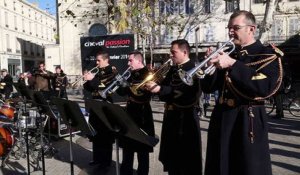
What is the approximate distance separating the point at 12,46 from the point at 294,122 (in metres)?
53.6

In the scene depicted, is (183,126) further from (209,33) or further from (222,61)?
(209,33)

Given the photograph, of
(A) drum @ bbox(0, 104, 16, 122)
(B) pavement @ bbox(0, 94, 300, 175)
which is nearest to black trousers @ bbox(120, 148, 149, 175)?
(B) pavement @ bbox(0, 94, 300, 175)

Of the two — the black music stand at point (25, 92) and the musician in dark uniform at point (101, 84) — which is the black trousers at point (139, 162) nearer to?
the musician in dark uniform at point (101, 84)

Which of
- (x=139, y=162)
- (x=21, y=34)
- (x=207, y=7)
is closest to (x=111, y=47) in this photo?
(x=139, y=162)

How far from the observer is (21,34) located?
6306 cm

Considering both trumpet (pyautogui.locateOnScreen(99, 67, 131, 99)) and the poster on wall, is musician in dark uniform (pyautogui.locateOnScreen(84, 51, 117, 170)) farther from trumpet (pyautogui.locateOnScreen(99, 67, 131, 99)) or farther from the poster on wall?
the poster on wall

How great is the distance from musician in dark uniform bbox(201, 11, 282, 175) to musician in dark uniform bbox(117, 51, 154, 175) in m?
2.05

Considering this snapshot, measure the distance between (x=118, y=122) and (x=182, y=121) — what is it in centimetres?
119

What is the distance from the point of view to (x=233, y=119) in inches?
140

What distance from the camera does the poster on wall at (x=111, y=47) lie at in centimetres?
1231

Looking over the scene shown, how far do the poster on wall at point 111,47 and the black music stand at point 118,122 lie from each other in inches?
322

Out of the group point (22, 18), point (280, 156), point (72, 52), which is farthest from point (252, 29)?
point (22, 18)

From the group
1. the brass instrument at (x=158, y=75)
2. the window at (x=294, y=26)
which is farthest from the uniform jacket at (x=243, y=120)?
the window at (x=294, y=26)

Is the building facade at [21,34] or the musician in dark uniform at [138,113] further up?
the building facade at [21,34]
